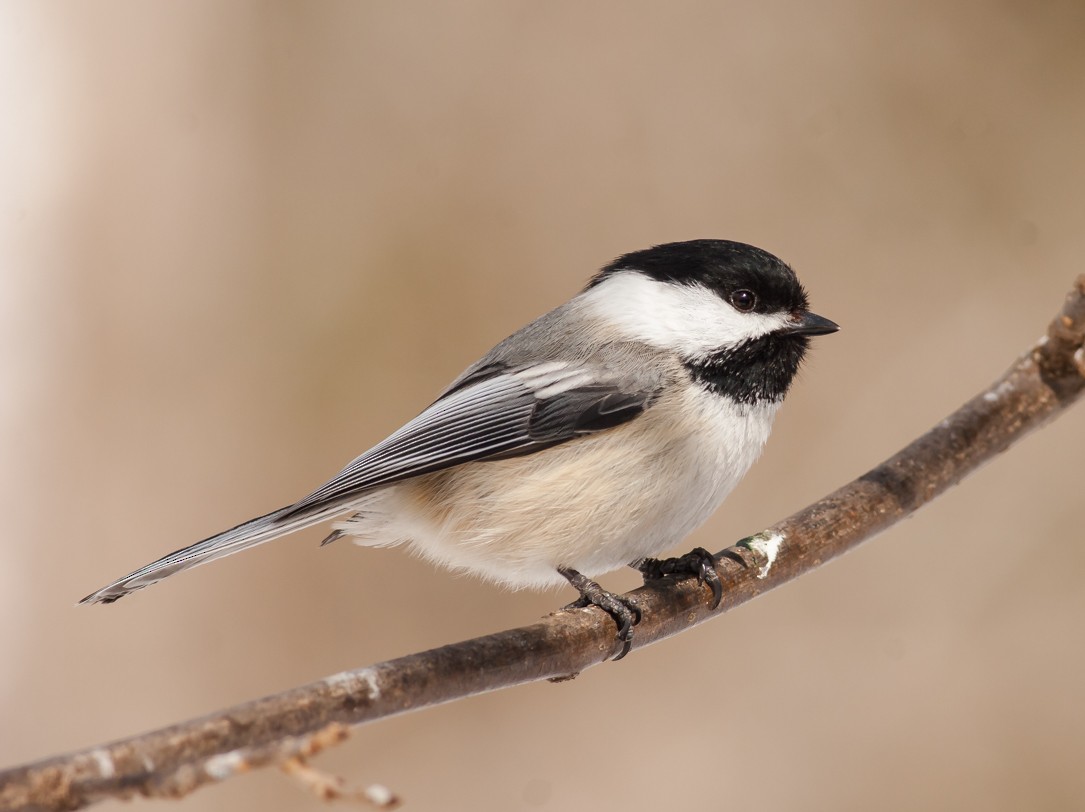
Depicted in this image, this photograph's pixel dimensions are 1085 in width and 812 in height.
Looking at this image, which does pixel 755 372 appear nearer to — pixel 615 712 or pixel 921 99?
pixel 615 712

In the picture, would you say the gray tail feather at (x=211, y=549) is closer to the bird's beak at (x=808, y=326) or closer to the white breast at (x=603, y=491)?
the white breast at (x=603, y=491)

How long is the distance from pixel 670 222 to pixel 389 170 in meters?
0.90

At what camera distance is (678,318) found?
203 centimetres

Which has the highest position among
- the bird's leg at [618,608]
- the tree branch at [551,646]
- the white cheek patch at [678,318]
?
the white cheek patch at [678,318]

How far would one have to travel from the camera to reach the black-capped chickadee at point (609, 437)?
193cm

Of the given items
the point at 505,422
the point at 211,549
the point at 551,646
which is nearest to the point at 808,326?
the point at 505,422

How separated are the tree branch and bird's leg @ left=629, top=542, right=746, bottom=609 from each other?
0.04 ft

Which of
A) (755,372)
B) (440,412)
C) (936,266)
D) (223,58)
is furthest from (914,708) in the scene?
(223,58)

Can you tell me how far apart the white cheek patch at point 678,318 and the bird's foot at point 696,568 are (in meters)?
0.37

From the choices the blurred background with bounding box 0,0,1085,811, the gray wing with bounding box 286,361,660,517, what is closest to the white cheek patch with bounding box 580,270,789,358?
the gray wing with bounding box 286,361,660,517

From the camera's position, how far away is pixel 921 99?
3.50 metres

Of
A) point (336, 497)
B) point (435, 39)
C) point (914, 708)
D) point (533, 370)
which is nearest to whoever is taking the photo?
point (336, 497)

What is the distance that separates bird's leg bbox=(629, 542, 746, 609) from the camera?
193cm

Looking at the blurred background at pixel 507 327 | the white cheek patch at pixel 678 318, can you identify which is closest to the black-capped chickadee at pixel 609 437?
the white cheek patch at pixel 678 318
